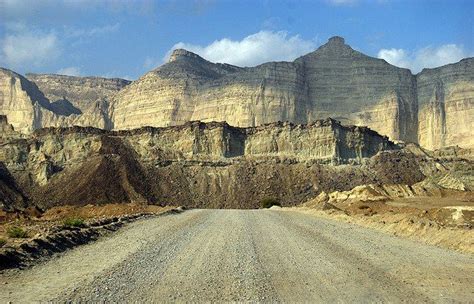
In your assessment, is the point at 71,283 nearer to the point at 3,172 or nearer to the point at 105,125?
the point at 3,172

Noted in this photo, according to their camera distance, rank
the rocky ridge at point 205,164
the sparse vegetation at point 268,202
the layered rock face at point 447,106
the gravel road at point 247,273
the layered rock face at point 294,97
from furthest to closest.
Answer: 1. the layered rock face at point 294,97
2. the layered rock face at point 447,106
3. the rocky ridge at point 205,164
4. the sparse vegetation at point 268,202
5. the gravel road at point 247,273

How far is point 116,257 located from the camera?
51.1 feet

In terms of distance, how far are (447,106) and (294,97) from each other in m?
49.7

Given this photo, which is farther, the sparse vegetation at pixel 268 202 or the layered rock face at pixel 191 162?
the layered rock face at pixel 191 162

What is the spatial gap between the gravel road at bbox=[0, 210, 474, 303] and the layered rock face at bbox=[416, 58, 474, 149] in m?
166

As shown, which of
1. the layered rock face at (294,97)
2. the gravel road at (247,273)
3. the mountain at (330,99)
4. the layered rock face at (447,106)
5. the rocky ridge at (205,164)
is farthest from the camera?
the layered rock face at (294,97)

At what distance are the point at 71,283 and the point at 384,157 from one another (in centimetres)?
11712

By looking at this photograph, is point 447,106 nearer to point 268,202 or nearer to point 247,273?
point 268,202

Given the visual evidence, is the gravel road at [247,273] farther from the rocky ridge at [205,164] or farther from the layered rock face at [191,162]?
the layered rock face at [191,162]

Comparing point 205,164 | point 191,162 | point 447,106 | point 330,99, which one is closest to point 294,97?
point 330,99

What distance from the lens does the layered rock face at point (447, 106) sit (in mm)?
176375

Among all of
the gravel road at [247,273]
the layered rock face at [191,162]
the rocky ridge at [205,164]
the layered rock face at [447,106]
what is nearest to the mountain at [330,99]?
the layered rock face at [447,106]

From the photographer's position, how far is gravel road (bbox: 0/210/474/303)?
10.4m

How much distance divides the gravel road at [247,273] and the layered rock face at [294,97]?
159 m
